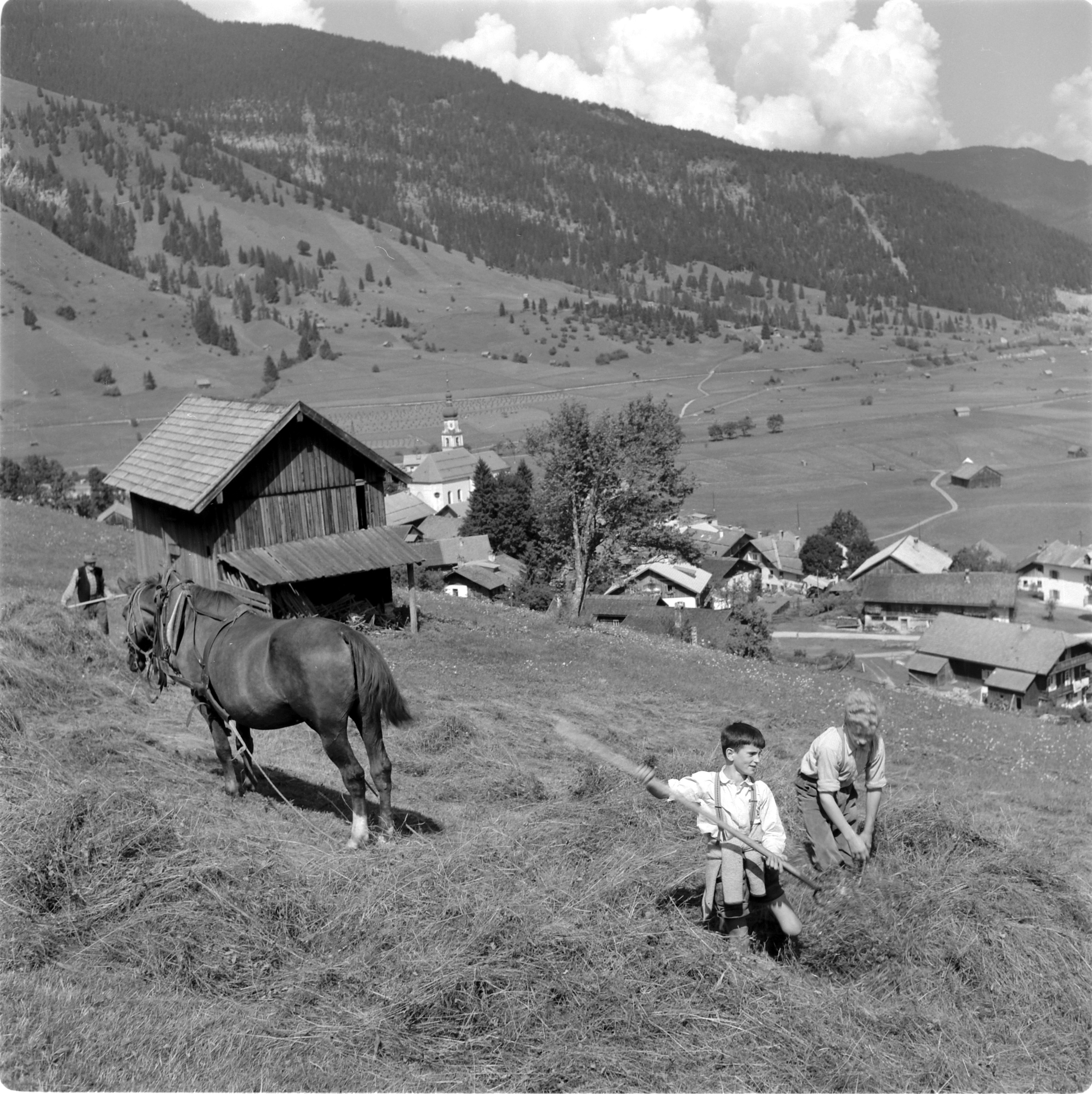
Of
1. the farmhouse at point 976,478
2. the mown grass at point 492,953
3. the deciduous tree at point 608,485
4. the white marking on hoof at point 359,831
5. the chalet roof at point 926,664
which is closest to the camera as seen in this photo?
the mown grass at point 492,953

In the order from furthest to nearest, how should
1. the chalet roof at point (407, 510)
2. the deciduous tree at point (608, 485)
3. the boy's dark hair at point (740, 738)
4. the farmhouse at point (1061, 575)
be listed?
the chalet roof at point (407, 510) < the farmhouse at point (1061, 575) < the deciduous tree at point (608, 485) < the boy's dark hair at point (740, 738)

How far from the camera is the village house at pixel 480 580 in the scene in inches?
2815

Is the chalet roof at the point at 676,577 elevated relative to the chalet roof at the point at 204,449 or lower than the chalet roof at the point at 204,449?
lower

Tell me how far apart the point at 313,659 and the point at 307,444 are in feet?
54.5

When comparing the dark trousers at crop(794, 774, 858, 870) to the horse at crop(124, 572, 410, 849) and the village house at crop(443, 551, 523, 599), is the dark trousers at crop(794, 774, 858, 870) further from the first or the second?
the village house at crop(443, 551, 523, 599)

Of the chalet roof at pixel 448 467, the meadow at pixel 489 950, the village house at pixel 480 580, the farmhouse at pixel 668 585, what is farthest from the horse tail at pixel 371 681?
the chalet roof at pixel 448 467

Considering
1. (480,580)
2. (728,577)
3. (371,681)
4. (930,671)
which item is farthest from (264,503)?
(728,577)

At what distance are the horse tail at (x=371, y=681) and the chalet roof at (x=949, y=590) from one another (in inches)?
3111

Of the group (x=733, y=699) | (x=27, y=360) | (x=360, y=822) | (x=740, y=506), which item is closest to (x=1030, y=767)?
(x=733, y=699)

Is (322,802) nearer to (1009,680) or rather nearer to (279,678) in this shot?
(279,678)

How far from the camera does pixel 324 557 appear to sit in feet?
78.9

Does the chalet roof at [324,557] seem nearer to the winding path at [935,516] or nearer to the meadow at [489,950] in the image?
the meadow at [489,950]

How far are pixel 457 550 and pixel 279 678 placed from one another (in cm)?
7231

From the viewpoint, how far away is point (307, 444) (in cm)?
2425
